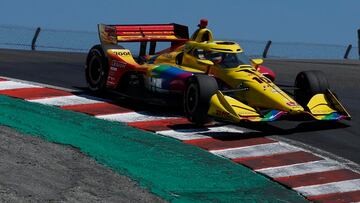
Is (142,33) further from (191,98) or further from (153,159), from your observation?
(153,159)

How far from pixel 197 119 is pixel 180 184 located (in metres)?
3.16

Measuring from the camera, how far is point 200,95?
527 inches

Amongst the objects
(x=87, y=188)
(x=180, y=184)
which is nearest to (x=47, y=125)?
(x=180, y=184)

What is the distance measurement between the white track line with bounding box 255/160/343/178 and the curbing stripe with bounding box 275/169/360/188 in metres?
0.13

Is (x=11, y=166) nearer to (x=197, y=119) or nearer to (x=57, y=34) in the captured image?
(x=197, y=119)

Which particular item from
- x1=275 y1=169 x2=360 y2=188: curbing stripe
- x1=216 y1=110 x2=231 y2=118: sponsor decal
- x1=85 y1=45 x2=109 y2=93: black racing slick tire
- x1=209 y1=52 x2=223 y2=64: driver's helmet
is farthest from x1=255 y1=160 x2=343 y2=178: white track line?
x1=85 y1=45 x2=109 y2=93: black racing slick tire

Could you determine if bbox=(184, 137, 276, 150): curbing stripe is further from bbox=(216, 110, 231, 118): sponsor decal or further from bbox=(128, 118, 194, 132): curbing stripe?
bbox=(128, 118, 194, 132): curbing stripe

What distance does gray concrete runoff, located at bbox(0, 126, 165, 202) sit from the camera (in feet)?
27.8

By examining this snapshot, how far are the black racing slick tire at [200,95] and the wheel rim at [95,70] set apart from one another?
9.42 ft

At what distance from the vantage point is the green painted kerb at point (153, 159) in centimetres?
1027

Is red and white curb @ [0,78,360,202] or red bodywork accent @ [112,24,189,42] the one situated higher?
red bodywork accent @ [112,24,189,42]

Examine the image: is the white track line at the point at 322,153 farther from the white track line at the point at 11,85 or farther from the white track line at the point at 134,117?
the white track line at the point at 11,85

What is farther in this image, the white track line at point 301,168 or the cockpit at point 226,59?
the cockpit at point 226,59

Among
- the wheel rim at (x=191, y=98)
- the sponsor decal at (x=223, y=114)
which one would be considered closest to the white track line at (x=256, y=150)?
the sponsor decal at (x=223, y=114)
